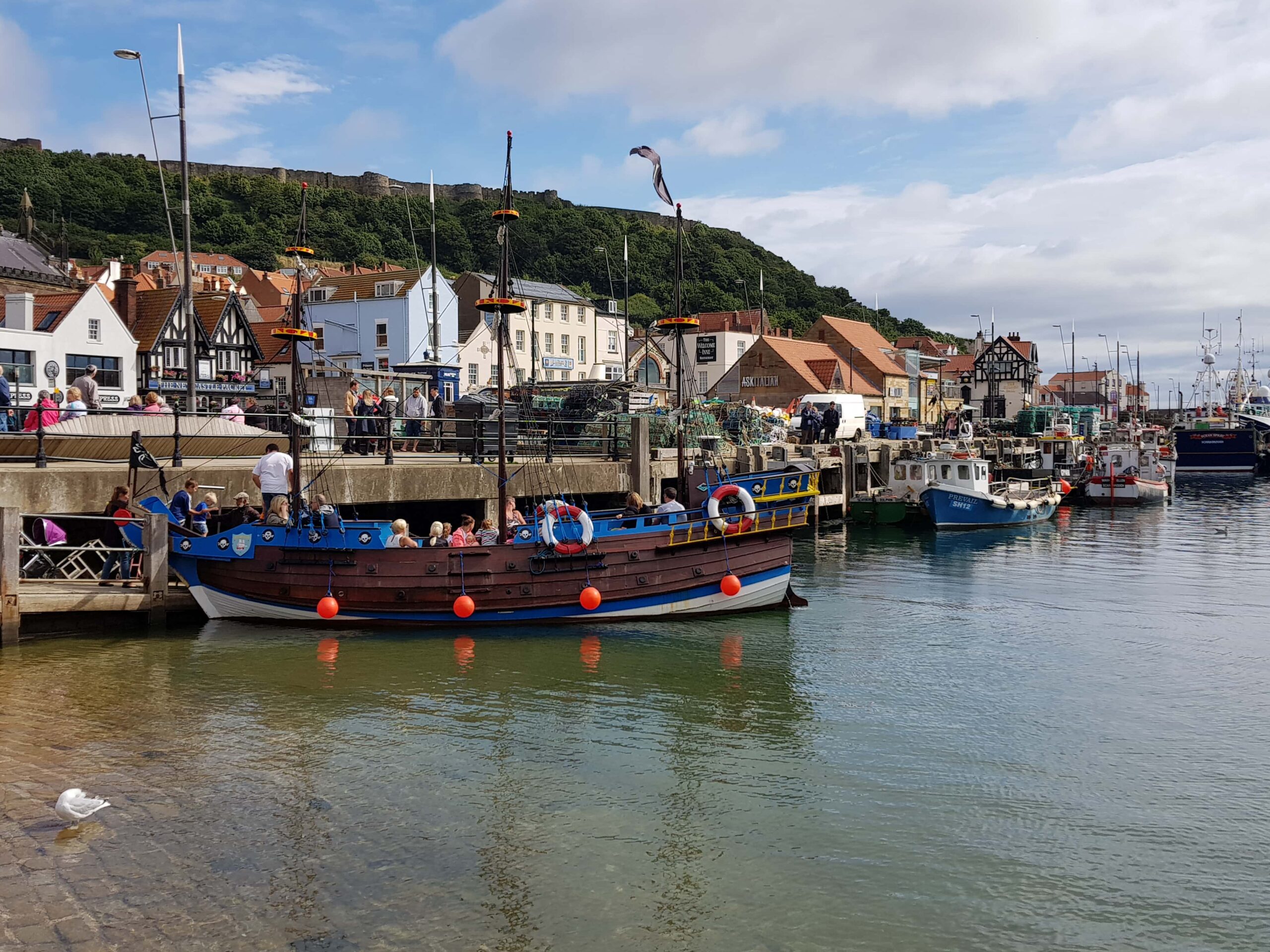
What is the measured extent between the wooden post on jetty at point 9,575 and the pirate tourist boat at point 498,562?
2.37 meters

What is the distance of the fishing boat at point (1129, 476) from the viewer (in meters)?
52.8

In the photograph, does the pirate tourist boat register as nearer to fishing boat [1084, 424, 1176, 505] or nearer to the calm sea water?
the calm sea water

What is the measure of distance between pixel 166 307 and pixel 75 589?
111 ft

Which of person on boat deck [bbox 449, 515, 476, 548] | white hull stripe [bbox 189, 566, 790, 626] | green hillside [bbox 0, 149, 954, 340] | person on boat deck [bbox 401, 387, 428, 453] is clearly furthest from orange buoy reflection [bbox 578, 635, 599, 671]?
green hillside [bbox 0, 149, 954, 340]

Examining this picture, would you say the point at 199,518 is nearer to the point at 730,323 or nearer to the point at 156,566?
the point at 156,566

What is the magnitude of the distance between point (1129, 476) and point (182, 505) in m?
49.6

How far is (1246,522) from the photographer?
142 feet

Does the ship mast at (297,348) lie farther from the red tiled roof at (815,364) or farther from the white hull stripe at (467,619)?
the red tiled roof at (815,364)

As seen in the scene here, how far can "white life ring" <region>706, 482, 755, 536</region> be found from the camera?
18438 millimetres

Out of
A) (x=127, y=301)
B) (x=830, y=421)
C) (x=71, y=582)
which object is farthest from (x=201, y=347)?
(x=71, y=582)

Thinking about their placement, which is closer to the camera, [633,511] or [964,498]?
[633,511]

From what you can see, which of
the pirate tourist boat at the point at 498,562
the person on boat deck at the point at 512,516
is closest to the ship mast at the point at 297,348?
the pirate tourist boat at the point at 498,562

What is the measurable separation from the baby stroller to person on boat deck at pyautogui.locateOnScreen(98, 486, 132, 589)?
68cm

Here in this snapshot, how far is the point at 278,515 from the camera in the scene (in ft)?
57.1
